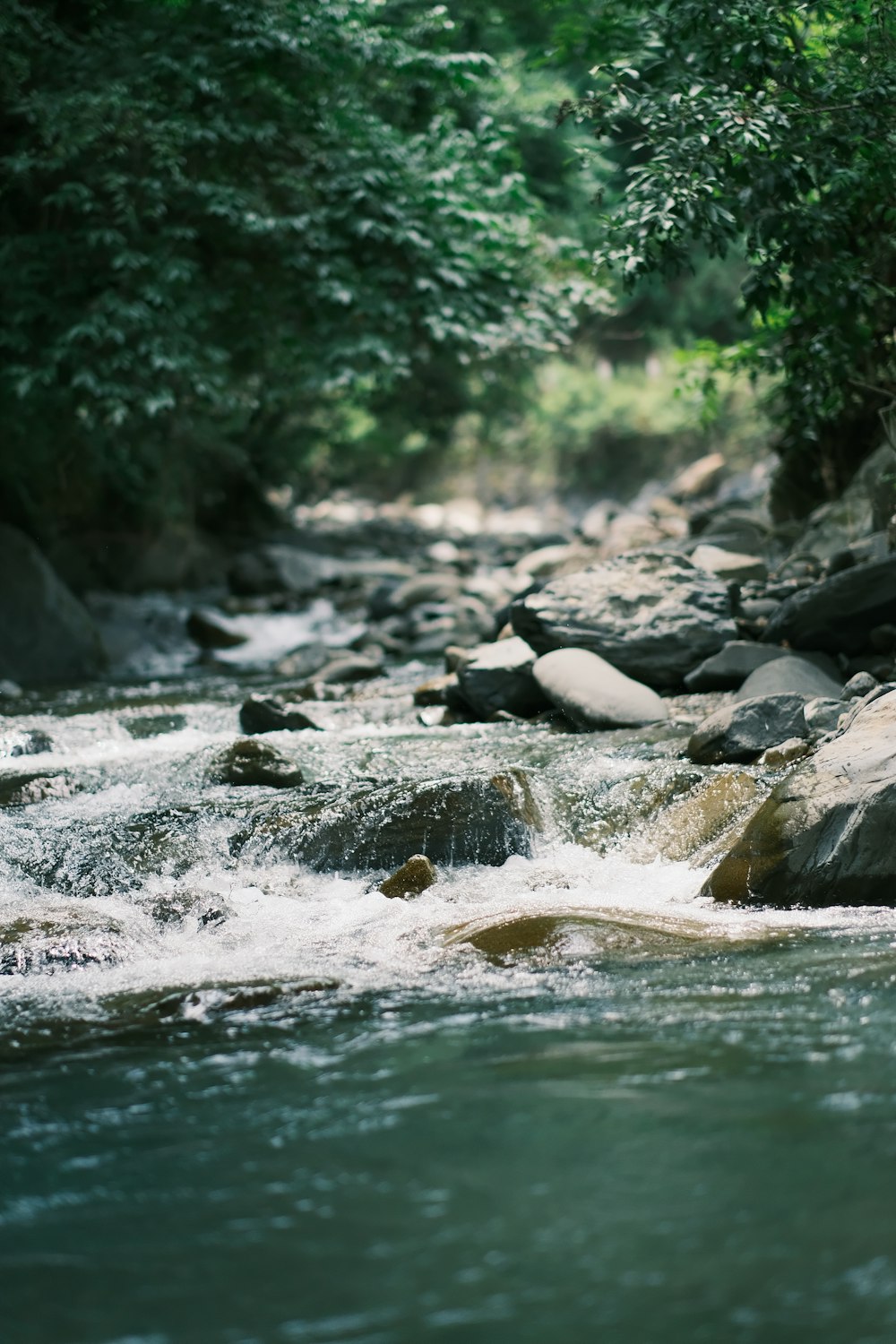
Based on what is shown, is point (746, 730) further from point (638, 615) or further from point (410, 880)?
point (638, 615)

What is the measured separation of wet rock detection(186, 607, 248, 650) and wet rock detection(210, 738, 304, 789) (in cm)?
693

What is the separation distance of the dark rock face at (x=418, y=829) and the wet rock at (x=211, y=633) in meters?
8.02

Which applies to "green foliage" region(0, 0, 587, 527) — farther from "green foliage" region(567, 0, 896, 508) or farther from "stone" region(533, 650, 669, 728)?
"stone" region(533, 650, 669, 728)

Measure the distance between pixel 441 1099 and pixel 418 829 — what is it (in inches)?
96.3

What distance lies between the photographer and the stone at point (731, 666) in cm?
730

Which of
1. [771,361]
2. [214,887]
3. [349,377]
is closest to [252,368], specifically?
[349,377]

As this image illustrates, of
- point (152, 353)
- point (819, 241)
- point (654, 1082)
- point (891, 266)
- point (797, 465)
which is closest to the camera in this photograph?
point (654, 1082)

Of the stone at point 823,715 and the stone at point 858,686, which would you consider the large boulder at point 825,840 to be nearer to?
the stone at point 823,715

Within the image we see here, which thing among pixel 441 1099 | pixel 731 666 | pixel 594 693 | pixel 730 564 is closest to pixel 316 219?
pixel 730 564

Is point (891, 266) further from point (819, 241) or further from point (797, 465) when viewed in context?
point (797, 465)

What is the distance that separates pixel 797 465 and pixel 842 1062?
933 cm

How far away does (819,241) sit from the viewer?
6.78 metres

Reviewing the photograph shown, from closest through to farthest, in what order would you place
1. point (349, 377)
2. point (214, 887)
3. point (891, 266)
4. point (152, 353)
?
1. point (214, 887)
2. point (891, 266)
3. point (152, 353)
4. point (349, 377)

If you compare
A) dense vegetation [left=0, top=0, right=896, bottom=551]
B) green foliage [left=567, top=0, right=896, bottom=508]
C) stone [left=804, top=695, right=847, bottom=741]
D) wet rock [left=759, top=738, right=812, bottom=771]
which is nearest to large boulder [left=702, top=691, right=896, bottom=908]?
wet rock [left=759, top=738, right=812, bottom=771]
